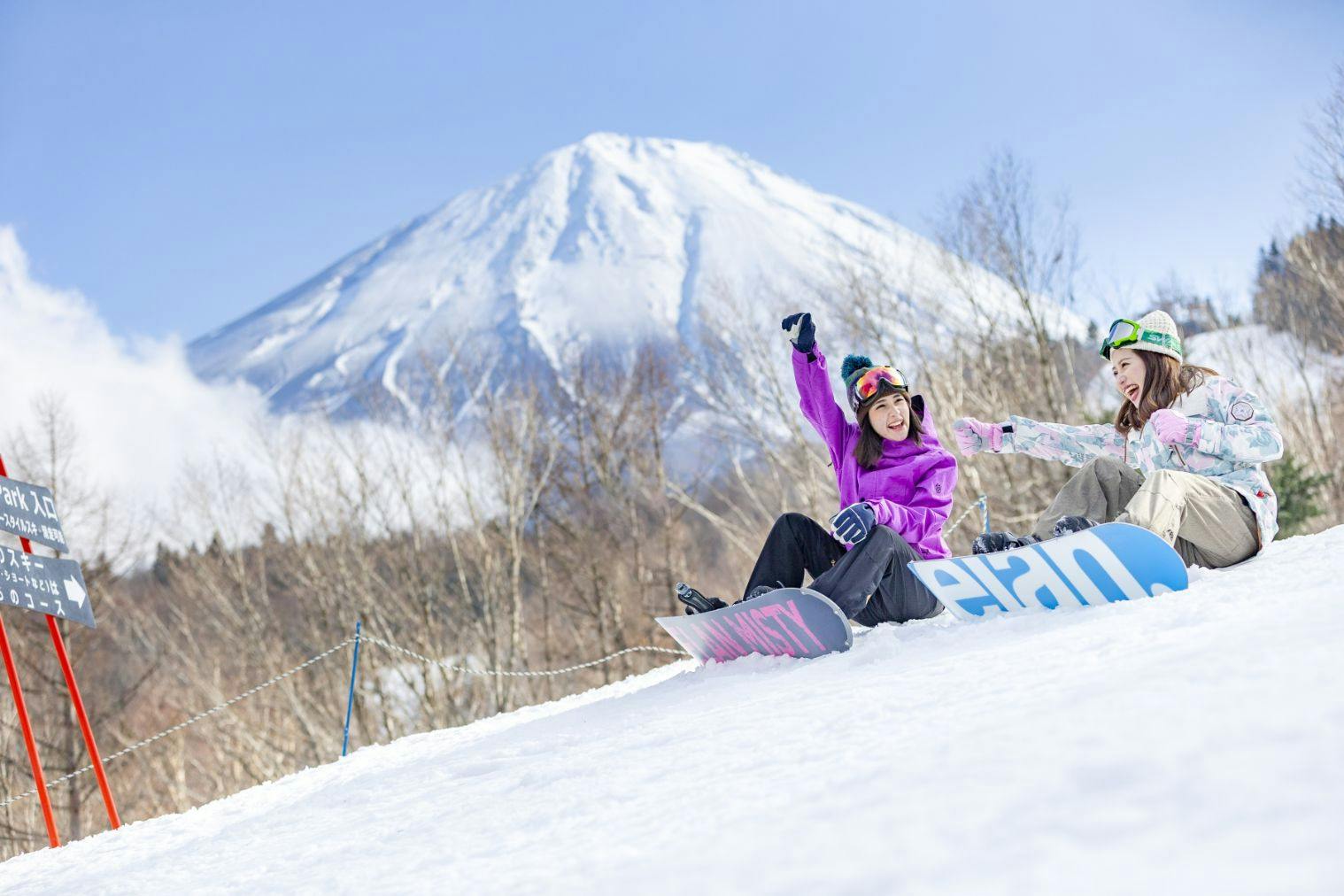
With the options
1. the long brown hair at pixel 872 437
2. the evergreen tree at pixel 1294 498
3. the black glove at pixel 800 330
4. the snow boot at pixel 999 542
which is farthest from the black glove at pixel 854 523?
the evergreen tree at pixel 1294 498

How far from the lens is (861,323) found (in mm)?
13312

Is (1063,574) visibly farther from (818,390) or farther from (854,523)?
(818,390)

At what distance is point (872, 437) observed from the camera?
3646mm

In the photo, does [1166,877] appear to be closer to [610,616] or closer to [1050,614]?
[1050,614]

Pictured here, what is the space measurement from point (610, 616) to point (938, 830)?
15.5 meters

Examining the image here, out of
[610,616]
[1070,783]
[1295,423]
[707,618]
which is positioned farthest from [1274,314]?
[1070,783]

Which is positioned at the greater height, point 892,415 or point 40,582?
point 40,582

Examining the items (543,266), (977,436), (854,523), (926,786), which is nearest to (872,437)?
(977,436)

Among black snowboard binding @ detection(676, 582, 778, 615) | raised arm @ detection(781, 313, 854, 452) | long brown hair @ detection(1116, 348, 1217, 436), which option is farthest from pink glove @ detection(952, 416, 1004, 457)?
black snowboard binding @ detection(676, 582, 778, 615)

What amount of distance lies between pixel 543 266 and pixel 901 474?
247 ft

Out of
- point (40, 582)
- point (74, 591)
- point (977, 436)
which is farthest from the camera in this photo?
point (74, 591)

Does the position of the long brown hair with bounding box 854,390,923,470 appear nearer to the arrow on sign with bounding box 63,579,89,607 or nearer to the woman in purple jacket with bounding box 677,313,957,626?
the woman in purple jacket with bounding box 677,313,957,626

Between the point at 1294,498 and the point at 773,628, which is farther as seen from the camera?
the point at 1294,498

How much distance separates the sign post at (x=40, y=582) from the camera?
4094 mm
